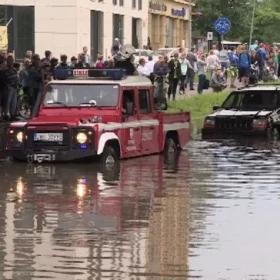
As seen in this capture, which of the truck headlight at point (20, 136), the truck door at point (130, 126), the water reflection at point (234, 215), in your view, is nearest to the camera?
the water reflection at point (234, 215)

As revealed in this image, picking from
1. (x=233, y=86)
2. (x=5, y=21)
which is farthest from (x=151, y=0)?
(x=233, y=86)

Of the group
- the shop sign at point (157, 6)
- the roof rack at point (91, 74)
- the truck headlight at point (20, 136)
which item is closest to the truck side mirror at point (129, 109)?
the roof rack at point (91, 74)

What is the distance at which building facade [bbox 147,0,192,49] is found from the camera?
227ft

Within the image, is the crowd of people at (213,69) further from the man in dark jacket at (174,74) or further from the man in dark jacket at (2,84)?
the man in dark jacket at (2,84)

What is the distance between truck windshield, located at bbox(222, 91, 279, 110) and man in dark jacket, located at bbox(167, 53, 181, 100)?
7503mm

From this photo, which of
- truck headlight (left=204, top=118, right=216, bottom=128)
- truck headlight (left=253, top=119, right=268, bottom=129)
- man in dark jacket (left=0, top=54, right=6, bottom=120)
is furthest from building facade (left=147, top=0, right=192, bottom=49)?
man in dark jacket (left=0, top=54, right=6, bottom=120)

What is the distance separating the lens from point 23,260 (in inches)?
356

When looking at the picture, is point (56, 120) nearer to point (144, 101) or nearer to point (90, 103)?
point (90, 103)

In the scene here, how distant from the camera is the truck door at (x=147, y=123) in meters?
18.4

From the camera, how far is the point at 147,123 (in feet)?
60.5

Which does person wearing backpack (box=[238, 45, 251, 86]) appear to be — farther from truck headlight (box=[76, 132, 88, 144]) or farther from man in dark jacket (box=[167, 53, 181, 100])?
truck headlight (box=[76, 132, 88, 144])

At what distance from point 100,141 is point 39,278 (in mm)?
8332

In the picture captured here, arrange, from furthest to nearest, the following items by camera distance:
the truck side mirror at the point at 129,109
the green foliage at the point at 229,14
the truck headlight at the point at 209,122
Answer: the green foliage at the point at 229,14, the truck headlight at the point at 209,122, the truck side mirror at the point at 129,109

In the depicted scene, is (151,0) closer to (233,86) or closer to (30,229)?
(233,86)
